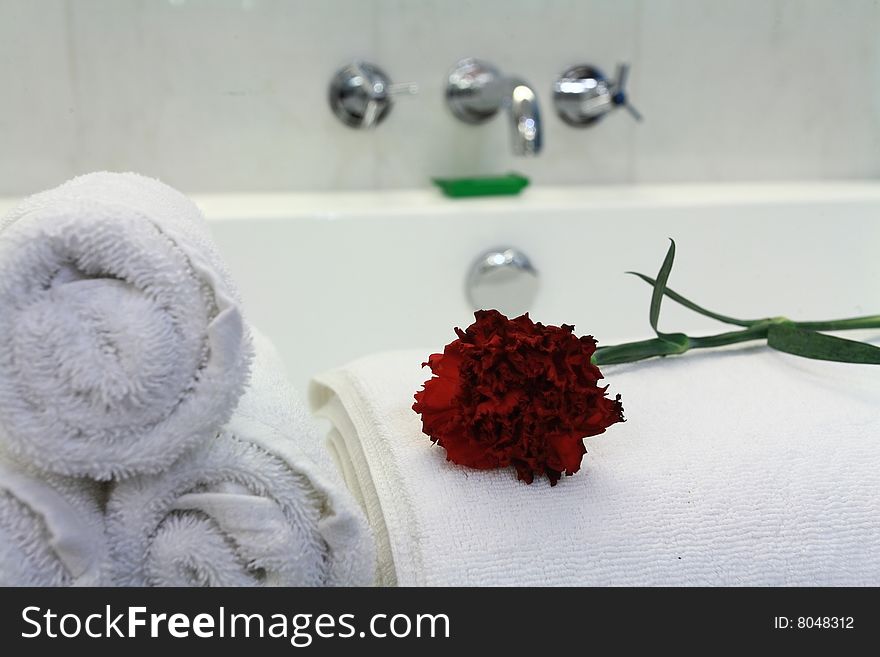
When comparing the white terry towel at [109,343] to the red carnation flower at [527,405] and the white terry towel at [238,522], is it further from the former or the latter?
the red carnation flower at [527,405]

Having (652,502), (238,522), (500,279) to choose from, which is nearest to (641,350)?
(652,502)

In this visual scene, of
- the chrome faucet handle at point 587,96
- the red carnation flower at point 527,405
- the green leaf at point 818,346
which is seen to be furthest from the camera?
the chrome faucet handle at point 587,96

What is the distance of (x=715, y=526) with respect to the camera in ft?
1.51

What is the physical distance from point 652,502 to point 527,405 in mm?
74

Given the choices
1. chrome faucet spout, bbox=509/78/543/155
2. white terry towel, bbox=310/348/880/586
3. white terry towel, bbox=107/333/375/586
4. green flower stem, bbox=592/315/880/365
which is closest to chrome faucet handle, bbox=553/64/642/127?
chrome faucet spout, bbox=509/78/543/155

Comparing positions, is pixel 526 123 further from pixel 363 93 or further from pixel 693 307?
pixel 693 307

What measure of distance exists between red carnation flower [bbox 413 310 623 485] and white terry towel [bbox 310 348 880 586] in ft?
0.04

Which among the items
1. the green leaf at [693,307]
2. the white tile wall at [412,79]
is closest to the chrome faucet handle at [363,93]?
the white tile wall at [412,79]

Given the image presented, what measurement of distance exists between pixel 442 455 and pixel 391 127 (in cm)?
82

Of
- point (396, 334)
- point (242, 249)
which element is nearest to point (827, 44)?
point (396, 334)

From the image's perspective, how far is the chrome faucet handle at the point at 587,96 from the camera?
1229mm

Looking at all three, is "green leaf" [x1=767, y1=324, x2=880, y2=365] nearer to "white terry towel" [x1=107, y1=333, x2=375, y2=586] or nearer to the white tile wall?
"white terry towel" [x1=107, y1=333, x2=375, y2=586]

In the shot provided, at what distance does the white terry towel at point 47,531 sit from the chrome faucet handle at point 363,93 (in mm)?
866
